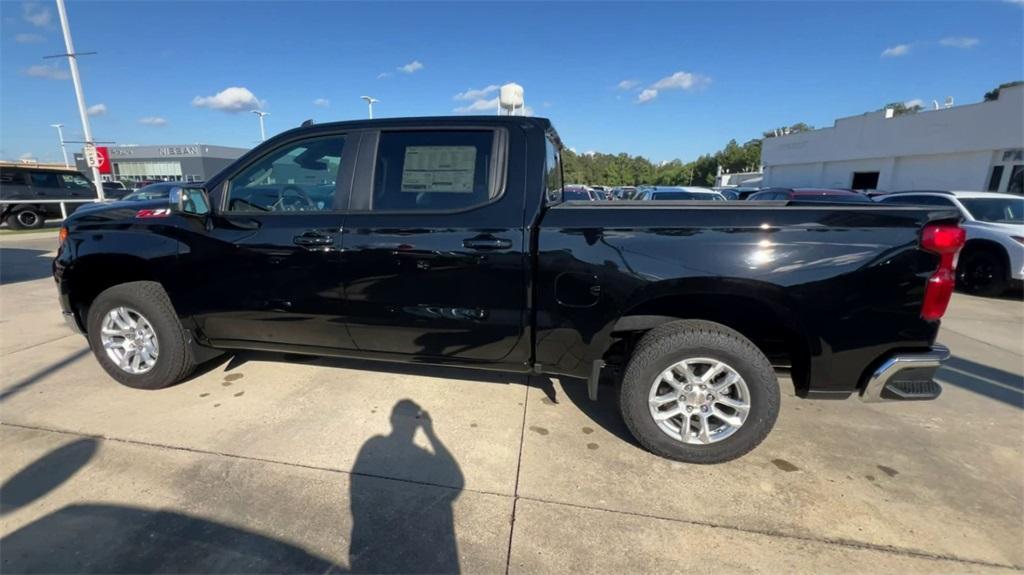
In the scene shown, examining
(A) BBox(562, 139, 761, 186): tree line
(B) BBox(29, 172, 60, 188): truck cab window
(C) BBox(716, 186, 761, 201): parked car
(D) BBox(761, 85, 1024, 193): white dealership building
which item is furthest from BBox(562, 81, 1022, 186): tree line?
(B) BBox(29, 172, 60, 188): truck cab window

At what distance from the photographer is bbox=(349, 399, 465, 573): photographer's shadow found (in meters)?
1.97

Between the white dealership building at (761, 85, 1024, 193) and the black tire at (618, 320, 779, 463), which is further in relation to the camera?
the white dealership building at (761, 85, 1024, 193)

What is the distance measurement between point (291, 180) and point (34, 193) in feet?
65.1

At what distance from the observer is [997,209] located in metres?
7.37

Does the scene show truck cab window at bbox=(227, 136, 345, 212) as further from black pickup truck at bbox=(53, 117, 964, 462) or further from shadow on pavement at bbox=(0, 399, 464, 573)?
shadow on pavement at bbox=(0, 399, 464, 573)

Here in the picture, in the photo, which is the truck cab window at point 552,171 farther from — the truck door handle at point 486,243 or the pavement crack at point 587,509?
the pavement crack at point 587,509

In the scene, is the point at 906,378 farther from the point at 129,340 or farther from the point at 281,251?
the point at 129,340

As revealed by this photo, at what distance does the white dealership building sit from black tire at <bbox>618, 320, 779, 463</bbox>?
989 inches

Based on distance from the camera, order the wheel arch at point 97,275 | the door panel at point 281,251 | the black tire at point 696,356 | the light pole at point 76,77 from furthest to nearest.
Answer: the light pole at point 76,77
the wheel arch at point 97,275
the door panel at point 281,251
the black tire at point 696,356

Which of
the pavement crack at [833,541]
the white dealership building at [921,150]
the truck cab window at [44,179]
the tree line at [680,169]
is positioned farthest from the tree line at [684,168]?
the pavement crack at [833,541]

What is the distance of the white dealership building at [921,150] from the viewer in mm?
19531

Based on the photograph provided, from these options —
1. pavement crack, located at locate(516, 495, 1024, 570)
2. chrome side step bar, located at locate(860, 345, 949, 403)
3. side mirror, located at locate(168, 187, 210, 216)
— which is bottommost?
pavement crack, located at locate(516, 495, 1024, 570)

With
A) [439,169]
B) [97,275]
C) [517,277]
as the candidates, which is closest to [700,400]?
[517,277]

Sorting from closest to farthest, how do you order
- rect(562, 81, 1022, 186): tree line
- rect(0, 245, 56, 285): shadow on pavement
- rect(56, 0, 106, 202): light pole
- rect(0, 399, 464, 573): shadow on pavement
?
rect(0, 399, 464, 573): shadow on pavement
rect(0, 245, 56, 285): shadow on pavement
rect(56, 0, 106, 202): light pole
rect(562, 81, 1022, 186): tree line
